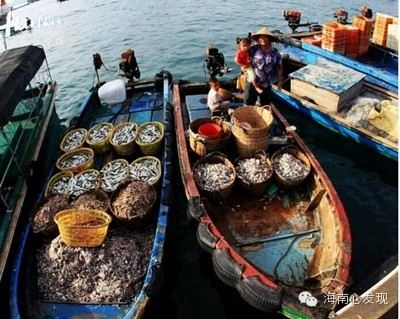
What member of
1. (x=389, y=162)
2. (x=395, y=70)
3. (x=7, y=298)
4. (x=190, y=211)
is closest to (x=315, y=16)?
(x=395, y=70)

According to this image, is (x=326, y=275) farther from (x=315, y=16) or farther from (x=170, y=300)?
(x=315, y=16)

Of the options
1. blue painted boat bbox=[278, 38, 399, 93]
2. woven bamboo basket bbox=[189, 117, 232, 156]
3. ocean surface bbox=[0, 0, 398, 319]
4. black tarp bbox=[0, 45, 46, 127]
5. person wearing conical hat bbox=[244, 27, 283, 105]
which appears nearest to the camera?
ocean surface bbox=[0, 0, 398, 319]

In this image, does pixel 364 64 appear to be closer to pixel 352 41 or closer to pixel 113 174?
pixel 352 41

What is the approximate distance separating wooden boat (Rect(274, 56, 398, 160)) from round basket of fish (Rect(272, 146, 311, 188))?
96.5 inches

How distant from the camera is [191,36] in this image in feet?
64.5

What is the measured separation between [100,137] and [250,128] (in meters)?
3.72

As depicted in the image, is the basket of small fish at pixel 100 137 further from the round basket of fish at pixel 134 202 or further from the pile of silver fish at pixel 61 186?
the round basket of fish at pixel 134 202

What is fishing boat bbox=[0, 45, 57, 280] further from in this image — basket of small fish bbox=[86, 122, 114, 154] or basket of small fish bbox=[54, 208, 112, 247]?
basket of small fish bbox=[86, 122, 114, 154]

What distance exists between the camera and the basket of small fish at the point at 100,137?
862 cm

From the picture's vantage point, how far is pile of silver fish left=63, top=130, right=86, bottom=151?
343 inches

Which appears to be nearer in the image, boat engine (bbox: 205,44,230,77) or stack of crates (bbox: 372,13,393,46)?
boat engine (bbox: 205,44,230,77)

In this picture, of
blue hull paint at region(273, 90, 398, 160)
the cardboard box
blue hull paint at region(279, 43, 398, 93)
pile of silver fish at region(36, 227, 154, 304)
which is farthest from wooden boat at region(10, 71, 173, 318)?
blue hull paint at region(279, 43, 398, 93)

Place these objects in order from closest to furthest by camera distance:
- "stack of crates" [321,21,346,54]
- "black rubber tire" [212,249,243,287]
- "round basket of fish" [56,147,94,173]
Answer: "black rubber tire" [212,249,243,287] → "round basket of fish" [56,147,94,173] → "stack of crates" [321,21,346,54]

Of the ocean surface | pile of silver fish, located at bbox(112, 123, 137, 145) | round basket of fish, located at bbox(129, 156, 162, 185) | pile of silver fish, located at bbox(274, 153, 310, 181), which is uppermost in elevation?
pile of silver fish, located at bbox(112, 123, 137, 145)
